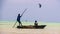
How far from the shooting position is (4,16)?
2.69 m

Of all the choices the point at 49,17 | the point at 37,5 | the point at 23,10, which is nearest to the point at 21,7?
the point at 23,10

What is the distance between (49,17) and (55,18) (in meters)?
0.09

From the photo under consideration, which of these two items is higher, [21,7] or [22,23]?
[21,7]

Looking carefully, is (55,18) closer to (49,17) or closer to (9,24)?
(49,17)

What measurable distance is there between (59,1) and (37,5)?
323 millimetres

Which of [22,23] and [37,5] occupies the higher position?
[37,5]

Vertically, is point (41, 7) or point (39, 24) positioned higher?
point (41, 7)

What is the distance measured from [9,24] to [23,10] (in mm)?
293

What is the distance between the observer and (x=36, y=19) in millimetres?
2686

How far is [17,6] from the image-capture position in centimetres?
269

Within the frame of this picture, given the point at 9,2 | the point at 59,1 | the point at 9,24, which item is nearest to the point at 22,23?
the point at 9,24

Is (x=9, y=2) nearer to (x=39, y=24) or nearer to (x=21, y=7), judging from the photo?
(x=21, y=7)

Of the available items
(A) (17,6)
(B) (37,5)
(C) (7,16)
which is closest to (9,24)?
(C) (7,16)

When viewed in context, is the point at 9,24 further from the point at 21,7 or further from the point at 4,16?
the point at 21,7
